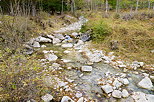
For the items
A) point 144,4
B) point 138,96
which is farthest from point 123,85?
point 144,4

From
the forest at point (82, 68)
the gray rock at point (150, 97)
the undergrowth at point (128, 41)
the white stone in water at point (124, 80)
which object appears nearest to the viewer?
the forest at point (82, 68)

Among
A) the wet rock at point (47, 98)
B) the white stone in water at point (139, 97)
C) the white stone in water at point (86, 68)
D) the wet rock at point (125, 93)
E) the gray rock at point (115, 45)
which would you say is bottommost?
the white stone in water at point (139, 97)

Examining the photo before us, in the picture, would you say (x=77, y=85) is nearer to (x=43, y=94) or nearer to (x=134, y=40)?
(x=43, y=94)

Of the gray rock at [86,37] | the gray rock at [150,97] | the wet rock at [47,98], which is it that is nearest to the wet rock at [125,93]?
the gray rock at [150,97]

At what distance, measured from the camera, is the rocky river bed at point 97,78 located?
245 cm

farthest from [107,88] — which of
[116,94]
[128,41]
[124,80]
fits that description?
[128,41]

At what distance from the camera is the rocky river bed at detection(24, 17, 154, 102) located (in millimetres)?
2449

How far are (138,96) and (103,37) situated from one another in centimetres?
386

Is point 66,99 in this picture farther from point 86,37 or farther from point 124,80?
point 86,37

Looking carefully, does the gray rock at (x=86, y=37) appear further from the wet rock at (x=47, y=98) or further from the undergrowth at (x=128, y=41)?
the wet rock at (x=47, y=98)

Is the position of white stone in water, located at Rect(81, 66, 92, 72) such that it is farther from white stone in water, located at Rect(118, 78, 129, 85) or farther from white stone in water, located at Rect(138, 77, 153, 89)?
white stone in water, located at Rect(138, 77, 153, 89)

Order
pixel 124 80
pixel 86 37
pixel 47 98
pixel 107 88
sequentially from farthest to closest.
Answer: pixel 86 37 → pixel 124 80 → pixel 107 88 → pixel 47 98

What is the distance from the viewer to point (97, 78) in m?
3.12

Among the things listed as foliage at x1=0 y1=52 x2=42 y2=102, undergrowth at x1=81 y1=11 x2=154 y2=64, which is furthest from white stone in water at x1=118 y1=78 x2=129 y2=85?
foliage at x1=0 y1=52 x2=42 y2=102
